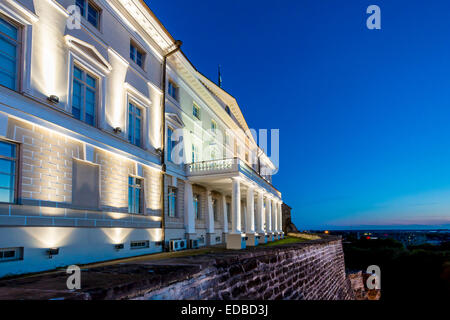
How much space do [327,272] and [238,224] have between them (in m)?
6.19

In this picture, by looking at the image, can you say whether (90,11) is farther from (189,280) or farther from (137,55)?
(189,280)

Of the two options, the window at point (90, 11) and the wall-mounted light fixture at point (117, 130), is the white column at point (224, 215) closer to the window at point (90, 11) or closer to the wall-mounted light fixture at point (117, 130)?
the wall-mounted light fixture at point (117, 130)

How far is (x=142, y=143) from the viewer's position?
1371cm

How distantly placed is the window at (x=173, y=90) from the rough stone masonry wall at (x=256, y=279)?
1140 cm

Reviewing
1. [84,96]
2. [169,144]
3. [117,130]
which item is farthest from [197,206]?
[84,96]

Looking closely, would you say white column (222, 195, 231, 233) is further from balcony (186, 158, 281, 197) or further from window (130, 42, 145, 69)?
window (130, 42, 145, 69)

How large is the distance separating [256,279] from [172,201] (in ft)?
37.7

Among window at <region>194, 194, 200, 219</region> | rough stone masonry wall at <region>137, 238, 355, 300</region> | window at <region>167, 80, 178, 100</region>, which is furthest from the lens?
window at <region>194, 194, 200, 219</region>

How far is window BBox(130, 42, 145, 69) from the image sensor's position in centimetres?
1368

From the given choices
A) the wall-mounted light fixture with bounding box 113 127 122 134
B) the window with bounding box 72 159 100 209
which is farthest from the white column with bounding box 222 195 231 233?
the window with bounding box 72 159 100 209

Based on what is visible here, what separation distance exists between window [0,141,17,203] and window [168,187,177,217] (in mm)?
8824

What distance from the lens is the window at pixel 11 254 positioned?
23.4 feet

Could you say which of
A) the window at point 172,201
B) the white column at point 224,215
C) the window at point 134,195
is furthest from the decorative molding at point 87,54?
the white column at point 224,215

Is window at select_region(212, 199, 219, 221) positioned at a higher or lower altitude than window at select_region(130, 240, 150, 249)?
higher
